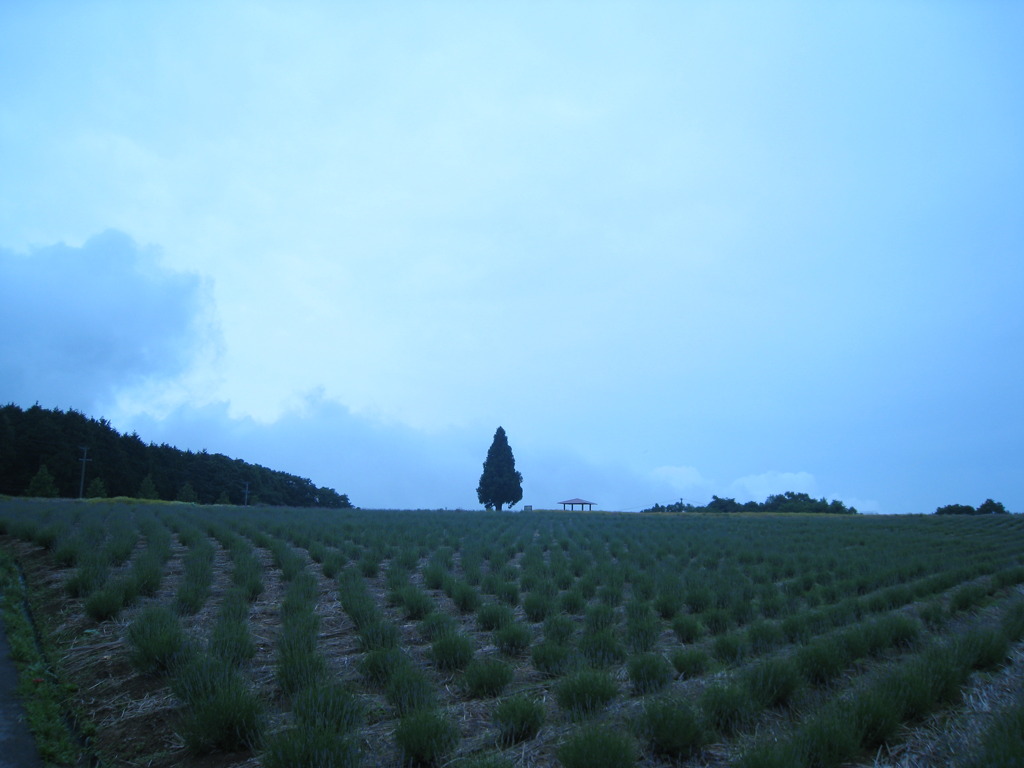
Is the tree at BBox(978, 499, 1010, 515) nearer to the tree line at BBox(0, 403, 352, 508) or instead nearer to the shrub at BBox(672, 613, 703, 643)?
the shrub at BBox(672, 613, 703, 643)

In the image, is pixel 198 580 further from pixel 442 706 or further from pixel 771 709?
pixel 771 709

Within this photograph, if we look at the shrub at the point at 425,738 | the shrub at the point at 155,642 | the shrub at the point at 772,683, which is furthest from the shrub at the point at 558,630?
the shrub at the point at 155,642

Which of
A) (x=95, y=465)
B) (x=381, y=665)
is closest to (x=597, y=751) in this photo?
(x=381, y=665)

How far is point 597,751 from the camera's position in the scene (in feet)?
11.3

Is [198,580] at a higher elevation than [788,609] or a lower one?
higher

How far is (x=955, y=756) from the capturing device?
11.4 ft

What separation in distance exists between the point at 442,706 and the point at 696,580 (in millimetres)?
6257

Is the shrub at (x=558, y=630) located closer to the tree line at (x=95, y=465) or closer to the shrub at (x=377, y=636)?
the shrub at (x=377, y=636)

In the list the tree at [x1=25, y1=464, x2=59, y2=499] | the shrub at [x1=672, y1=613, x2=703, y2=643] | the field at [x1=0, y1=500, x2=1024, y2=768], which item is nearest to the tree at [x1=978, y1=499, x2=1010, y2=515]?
the field at [x1=0, y1=500, x2=1024, y2=768]

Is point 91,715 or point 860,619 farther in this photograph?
point 860,619

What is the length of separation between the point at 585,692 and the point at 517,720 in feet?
2.03

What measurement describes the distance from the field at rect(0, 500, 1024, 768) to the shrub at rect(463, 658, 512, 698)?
0.6 inches

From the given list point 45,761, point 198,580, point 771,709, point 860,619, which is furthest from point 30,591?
point 860,619

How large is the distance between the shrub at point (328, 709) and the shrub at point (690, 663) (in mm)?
2771
